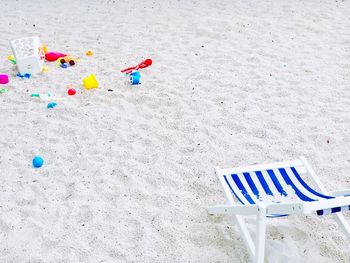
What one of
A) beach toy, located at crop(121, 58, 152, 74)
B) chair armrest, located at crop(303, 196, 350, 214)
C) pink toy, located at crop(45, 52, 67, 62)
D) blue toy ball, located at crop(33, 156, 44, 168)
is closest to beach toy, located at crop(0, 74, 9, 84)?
pink toy, located at crop(45, 52, 67, 62)

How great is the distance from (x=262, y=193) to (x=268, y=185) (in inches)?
3.5

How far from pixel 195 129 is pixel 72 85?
1.48m

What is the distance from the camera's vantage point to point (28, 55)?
16.1ft

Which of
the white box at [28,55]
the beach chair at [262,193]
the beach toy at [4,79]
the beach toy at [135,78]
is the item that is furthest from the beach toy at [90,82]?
the beach chair at [262,193]

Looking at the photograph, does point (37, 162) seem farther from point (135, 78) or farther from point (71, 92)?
point (135, 78)

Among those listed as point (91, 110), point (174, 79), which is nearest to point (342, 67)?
point (174, 79)

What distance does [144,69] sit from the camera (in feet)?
16.6

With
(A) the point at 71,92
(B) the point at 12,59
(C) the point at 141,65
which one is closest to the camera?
(A) the point at 71,92

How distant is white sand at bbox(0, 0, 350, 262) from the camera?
9.43ft

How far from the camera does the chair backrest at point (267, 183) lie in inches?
108

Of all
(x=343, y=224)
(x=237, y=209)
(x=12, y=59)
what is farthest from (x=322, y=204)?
(x=12, y=59)

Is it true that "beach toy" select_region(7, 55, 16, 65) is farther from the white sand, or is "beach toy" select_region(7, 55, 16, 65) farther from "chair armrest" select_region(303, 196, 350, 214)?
"chair armrest" select_region(303, 196, 350, 214)

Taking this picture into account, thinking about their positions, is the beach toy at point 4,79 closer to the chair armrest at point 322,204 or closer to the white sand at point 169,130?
the white sand at point 169,130

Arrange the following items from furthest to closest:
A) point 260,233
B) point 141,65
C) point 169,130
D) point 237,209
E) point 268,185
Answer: point 141,65, point 169,130, point 268,185, point 237,209, point 260,233
